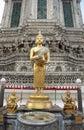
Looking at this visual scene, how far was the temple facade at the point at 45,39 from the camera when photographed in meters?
14.0

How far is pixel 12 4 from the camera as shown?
30.0 metres

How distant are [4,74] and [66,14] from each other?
18.0 meters

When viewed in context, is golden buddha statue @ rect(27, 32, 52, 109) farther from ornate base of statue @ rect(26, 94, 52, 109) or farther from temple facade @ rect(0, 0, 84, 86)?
temple facade @ rect(0, 0, 84, 86)

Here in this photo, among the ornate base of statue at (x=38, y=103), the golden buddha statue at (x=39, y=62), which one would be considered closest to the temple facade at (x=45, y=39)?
the golden buddha statue at (x=39, y=62)

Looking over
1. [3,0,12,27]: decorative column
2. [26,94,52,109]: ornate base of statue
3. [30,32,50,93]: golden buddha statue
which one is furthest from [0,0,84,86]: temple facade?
[26,94,52,109]: ornate base of statue

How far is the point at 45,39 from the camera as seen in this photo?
20797mm

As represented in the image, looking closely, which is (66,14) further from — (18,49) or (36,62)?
(36,62)

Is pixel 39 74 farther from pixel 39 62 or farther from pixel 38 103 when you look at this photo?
pixel 38 103

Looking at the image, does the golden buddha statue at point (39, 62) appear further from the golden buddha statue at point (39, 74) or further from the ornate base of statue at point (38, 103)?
the ornate base of statue at point (38, 103)

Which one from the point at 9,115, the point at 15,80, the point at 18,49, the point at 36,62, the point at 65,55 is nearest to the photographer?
the point at 9,115

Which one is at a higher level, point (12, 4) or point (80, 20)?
point (12, 4)

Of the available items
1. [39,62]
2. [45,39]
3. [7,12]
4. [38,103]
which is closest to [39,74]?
[39,62]

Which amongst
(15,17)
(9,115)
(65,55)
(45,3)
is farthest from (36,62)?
(15,17)

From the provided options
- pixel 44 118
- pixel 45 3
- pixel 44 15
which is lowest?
pixel 44 118
